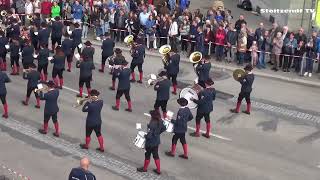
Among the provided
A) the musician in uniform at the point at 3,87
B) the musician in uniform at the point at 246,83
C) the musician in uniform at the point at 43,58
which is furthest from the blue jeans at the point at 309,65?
the musician in uniform at the point at 3,87

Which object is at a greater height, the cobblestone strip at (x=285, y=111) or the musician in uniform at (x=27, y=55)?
the musician in uniform at (x=27, y=55)

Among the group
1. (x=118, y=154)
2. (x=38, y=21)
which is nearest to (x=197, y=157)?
(x=118, y=154)

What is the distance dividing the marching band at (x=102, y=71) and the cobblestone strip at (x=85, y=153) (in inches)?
8.4

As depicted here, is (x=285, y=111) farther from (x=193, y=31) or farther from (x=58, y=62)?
(x=58, y=62)

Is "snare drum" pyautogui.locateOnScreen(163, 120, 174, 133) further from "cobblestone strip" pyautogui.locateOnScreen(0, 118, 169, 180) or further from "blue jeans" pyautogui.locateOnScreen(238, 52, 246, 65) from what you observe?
"blue jeans" pyautogui.locateOnScreen(238, 52, 246, 65)

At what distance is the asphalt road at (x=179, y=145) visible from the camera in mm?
15945

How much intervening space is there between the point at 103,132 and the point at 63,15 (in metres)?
12.3

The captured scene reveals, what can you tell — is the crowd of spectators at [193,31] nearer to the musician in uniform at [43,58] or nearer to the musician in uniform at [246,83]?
the musician in uniform at [246,83]

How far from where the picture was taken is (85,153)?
658 inches

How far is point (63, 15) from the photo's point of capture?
95.8 feet

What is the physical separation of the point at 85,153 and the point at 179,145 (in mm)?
2684

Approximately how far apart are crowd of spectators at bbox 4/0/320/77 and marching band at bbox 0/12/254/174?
2.85 m

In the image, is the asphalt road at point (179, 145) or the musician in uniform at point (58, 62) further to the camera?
the musician in uniform at point (58, 62)

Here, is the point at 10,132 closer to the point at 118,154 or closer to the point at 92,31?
the point at 118,154
